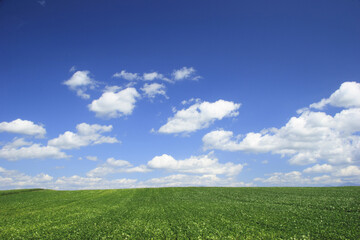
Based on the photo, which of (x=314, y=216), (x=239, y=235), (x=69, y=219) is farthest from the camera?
(x=69, y=219)

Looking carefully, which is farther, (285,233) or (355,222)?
(355,222)

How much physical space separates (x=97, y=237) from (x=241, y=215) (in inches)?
742


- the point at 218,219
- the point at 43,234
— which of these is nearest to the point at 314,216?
the point at 218,219

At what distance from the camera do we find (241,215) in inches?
1161

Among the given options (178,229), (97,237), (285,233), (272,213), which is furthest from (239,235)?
(97,237)

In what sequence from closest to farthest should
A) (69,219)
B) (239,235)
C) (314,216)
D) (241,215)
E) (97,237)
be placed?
1. (239,235)
2. (97,237)
3. (314,216)
4. (241,215)
5. (69,219)

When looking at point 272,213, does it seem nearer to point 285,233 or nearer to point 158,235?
point 285,233

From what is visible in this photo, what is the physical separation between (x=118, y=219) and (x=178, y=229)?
457 inches

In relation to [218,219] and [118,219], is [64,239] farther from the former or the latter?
[218,219]

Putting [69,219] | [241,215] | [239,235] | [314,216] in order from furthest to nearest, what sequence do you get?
[69,219]
[241,215]
[314,216]
[239,235]

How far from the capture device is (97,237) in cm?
2217

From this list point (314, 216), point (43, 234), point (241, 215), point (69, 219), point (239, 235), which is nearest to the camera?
point (239, 235)

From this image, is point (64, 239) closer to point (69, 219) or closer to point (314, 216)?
point (69, 219)

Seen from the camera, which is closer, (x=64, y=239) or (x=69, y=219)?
(x=64, y=239)
